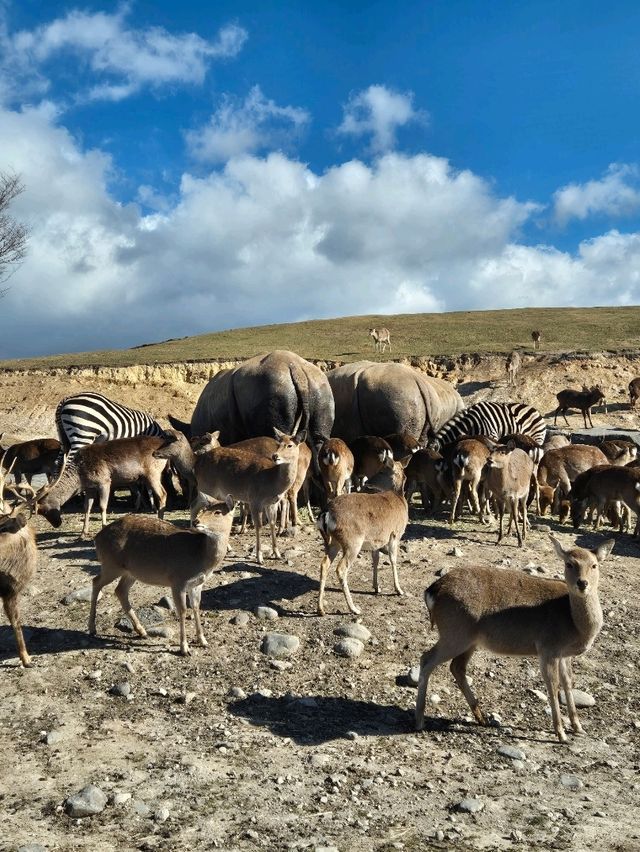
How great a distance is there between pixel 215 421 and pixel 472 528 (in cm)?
735

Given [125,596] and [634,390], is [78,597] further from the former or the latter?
→ [634,390]

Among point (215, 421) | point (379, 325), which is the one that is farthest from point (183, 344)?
point (215, 421)

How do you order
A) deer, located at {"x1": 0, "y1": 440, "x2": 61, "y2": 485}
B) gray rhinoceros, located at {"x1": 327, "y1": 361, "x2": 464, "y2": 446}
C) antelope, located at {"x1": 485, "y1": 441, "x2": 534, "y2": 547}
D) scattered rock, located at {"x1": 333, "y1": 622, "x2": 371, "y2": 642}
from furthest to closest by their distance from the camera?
1. gray rhinoceros, located at {"x1": 327, "y1": 361, "x2": 464, "y2": 446}
2. deer, located at {"x1": 0, "y1": 440, "x2": 61, "y2": 485}
3. antelope, located at {"x1": 485, "y1": 441, "x2": 534, "y2": 547}
4. scattered rock, located at {"x1": 333, "y1": 622, "x2": 371, "y2": 642}

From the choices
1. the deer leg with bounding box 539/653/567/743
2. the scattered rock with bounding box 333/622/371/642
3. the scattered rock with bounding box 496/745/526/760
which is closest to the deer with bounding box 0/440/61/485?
the scattered rock with bounding box 333/622/371/642

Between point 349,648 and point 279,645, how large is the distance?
0.73 meters

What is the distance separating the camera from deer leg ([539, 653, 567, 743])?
6984mm

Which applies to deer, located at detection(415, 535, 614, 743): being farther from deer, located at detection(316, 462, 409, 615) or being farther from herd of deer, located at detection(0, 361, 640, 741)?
deer, located at detection(316, 462, 409, 615)

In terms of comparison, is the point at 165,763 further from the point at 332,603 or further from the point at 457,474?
the point at 457,474

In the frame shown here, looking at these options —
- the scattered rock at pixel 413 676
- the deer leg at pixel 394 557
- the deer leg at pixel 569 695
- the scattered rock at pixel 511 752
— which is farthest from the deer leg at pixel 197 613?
the deer leg at pixel 569 695

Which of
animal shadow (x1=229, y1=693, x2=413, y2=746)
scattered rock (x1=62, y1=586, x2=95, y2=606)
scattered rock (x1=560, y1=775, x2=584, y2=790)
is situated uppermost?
scattered rock (x1=62, y1=586, x2=95, y2=606)

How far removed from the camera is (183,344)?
54531 millimetres

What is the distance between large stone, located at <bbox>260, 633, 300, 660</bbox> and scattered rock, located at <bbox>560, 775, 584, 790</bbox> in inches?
121

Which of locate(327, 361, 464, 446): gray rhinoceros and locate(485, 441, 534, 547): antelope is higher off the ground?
locate(327, 361, 464, 446): gray rhinoceros

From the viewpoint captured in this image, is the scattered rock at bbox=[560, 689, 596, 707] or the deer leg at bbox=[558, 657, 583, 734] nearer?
the deer leg at bbox=[558, 657, 583, 734]
